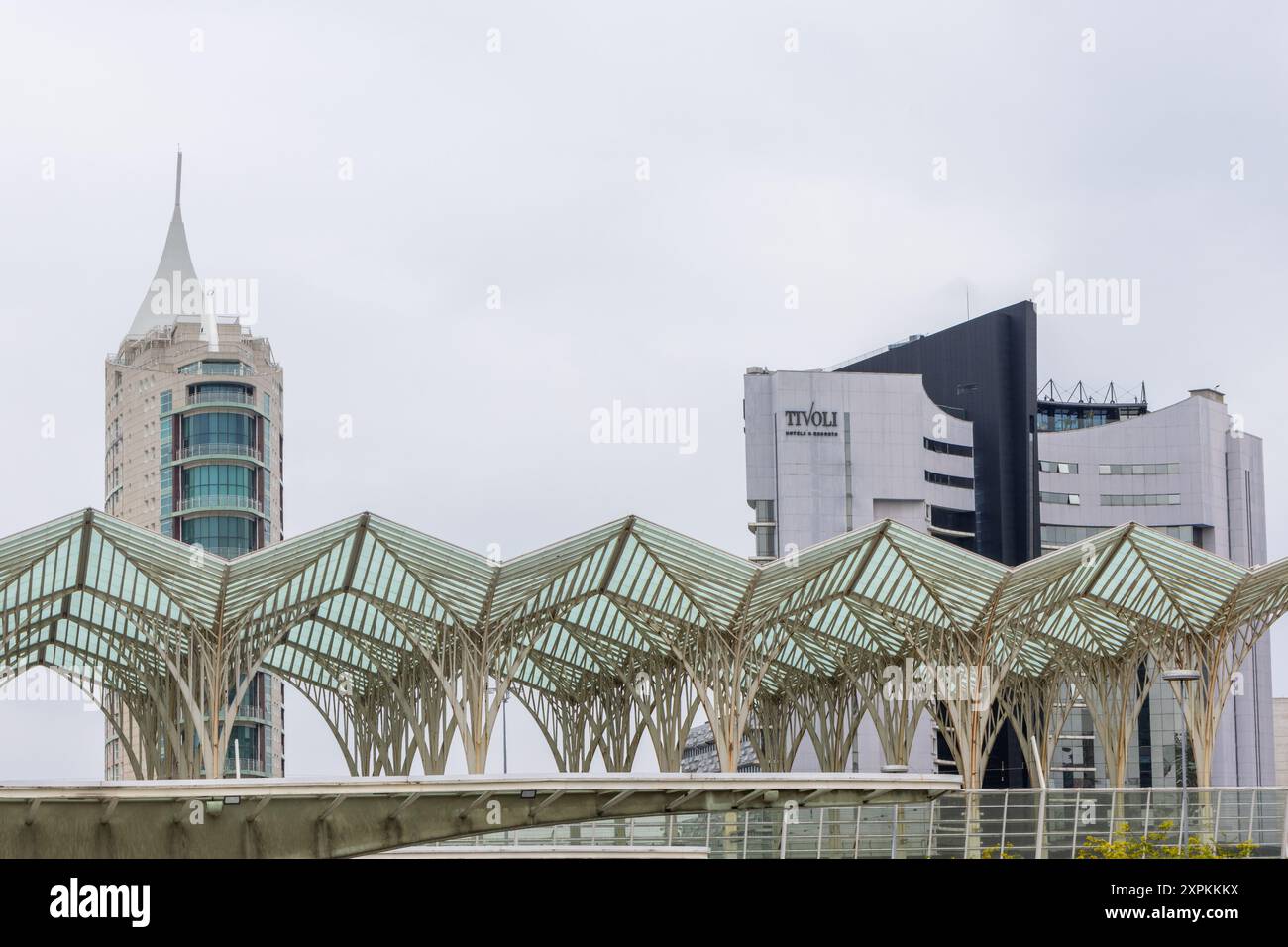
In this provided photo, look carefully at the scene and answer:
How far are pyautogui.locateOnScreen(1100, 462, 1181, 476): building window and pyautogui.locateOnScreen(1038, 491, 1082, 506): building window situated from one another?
2.63 metres

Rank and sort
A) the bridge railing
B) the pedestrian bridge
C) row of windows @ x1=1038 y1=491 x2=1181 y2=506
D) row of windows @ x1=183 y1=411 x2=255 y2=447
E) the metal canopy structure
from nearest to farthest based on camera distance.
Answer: the bridge railing → the pedestrian bridge → the metal canopy structure → row of windows @ x1=183 y1=411 x2=255 y2=447 → row of windows @ x1=1038 y1=491 x2=1181 y2=506

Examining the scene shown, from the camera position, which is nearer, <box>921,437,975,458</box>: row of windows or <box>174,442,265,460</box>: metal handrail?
<box>174,442,265,460</box>: metal handrail

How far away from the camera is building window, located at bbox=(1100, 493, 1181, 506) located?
122 m

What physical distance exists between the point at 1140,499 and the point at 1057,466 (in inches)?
251

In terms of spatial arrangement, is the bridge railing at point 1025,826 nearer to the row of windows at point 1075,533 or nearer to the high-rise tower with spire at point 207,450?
Answer: the high-rise tower with spire at point 207,450

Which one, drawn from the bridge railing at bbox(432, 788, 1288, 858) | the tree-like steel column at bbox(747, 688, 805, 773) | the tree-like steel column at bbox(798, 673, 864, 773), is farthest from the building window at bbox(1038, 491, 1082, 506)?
the bridge railing at bbox(432, 788, 1288, 858)

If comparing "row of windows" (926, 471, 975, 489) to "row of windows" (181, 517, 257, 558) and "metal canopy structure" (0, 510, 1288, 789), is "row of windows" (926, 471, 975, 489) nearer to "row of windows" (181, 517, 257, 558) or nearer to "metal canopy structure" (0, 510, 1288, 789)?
"metal canopy structure" (0, 510, 1288, 789)

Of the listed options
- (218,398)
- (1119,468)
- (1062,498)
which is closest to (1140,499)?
(1119,468)

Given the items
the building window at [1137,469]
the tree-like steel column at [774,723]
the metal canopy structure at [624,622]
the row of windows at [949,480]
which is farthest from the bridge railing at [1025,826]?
the building window at [1137,469]

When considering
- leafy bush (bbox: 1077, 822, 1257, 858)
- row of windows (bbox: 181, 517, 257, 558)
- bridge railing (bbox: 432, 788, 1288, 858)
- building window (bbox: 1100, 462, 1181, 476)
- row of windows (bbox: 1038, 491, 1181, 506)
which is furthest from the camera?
building window (bbox: 1100, 462, 1181, 476)

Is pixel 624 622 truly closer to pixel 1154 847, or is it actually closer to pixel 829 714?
pixel 829 714

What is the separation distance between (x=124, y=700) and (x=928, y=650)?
3394 centimetres

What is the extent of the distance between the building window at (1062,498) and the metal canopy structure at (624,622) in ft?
169

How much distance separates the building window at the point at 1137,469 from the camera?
123 m
